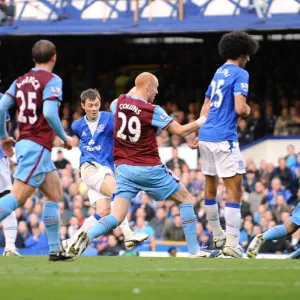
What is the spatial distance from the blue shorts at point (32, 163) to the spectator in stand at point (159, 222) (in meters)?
9.66

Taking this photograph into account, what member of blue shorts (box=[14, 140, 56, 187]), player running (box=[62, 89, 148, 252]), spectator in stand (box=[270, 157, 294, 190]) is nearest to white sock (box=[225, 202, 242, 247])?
player running (box=[62, 89, 148, 252])

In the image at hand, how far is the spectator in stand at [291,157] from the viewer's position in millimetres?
22641

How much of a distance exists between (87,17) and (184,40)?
317 cm

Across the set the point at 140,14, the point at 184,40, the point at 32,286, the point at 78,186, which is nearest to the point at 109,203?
the point at 32,286

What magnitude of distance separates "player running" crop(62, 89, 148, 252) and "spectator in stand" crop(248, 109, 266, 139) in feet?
32.7

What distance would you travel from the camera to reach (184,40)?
29547 millimetres

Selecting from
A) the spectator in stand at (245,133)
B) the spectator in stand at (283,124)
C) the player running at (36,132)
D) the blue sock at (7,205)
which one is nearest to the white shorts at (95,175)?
the player running at (36,132)

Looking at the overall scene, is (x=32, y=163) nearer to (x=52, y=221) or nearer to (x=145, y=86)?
(x=52, y=221)

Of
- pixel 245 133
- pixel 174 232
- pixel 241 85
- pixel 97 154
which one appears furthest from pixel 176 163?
pixel 241 85

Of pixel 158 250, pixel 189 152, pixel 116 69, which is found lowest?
pixel 158 250

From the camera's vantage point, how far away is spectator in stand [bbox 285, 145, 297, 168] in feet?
74.3

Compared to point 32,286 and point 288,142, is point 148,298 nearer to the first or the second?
point 32,286

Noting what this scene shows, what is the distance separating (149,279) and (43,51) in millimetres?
2822

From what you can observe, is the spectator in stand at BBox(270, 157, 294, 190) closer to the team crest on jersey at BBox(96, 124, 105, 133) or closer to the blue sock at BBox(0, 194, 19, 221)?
the team crest on jersey at BBox(96, 124, 105, 133)
